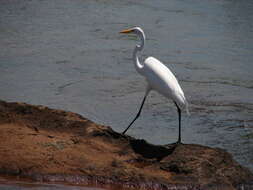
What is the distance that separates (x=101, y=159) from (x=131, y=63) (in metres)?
5.86

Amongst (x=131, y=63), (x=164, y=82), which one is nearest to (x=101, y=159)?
(x=164, y=82)

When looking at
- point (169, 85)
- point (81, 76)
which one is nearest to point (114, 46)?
point (81, 76)

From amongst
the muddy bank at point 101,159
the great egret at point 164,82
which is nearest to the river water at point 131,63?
the great egret at point 164,82

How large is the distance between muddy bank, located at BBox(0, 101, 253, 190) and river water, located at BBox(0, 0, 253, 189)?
1686 mm

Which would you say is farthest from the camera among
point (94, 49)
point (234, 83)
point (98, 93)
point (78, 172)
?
point (94, 49)

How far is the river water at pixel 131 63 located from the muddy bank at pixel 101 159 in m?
1.69

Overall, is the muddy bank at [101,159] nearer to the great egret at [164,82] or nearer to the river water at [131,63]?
the great egret at [164,82]

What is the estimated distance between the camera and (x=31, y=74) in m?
10.7

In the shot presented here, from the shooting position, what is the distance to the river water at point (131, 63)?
352 inches

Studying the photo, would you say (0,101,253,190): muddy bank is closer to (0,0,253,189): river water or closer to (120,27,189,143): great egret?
(120,27,189,143): great egret

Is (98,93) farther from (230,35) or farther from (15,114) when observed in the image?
(230,35)

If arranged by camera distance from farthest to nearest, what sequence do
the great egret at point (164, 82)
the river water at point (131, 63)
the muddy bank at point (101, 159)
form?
the river water at point (131, 63)
the great egret at point (164, 82)
the muddy bank at point (101, 159)

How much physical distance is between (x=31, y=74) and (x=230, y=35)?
5347 millimetres

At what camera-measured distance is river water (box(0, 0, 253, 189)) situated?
8.93m
